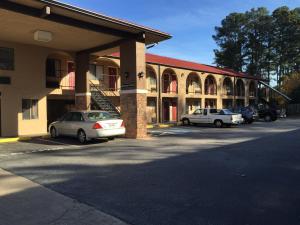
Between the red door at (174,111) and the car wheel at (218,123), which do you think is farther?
the red door at (174,111)

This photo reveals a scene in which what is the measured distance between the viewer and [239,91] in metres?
44.2

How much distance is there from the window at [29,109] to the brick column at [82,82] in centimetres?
258

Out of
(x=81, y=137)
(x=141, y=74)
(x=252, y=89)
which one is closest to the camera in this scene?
(x=81, y=137)

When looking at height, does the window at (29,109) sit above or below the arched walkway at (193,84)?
below

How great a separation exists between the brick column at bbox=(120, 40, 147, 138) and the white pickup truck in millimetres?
9847

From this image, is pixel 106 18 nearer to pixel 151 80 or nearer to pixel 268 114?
pixel 151 80

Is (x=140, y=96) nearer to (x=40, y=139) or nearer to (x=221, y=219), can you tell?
(x=40, y=139)

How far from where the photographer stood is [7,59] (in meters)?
19.0

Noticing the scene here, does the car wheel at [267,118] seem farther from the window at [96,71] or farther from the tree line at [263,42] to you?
the tree line at [263,42]

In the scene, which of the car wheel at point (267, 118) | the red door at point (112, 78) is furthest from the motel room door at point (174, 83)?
the car wheel at point (267, 118)

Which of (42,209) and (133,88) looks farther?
(133,88)

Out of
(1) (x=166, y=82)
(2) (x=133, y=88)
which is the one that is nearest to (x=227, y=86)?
(1) (x=166, y=82)

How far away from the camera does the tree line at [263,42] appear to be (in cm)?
6325

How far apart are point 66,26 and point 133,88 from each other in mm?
4429
